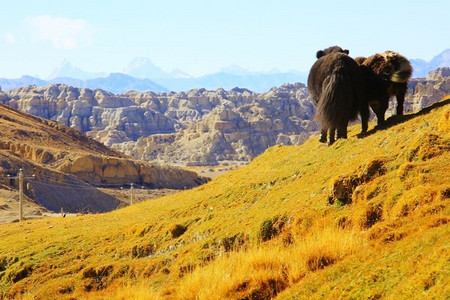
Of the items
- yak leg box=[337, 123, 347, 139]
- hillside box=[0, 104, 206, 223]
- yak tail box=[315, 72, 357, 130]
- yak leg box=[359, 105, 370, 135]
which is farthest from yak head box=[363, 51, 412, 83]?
hillside box=[0, 104, 206, 223]

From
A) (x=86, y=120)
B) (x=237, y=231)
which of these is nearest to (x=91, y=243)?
(x=237, y=231)

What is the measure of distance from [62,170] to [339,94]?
55.4 meters

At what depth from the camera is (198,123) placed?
471ft

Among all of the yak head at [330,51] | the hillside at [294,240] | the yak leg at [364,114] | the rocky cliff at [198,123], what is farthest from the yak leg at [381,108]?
the rocky cliff at [198,123]

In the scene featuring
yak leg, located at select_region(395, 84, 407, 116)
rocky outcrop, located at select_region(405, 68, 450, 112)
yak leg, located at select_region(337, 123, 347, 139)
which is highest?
yak leg, located at select_region(395, 84, 407, 116)

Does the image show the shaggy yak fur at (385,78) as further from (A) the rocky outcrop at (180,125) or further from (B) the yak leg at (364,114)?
(A) the rocky outcrop at (180,125)

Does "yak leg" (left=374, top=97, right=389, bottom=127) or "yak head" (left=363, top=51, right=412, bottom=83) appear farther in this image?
"yak leg" (left=374, top=97, right=389, bottom=127)

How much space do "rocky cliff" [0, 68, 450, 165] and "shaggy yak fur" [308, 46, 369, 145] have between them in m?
87.6

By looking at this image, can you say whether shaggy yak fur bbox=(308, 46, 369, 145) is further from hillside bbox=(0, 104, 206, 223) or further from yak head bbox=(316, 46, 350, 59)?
hillside bbox=(0, 104, 206, 223)

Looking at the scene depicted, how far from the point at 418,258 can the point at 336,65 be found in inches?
275

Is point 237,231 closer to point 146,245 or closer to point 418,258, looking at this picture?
point 146,245

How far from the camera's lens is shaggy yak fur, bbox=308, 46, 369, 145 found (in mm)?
10852

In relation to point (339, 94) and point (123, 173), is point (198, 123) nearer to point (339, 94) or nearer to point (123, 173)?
point (123, 173)

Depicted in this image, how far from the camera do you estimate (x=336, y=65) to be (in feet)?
36.5
